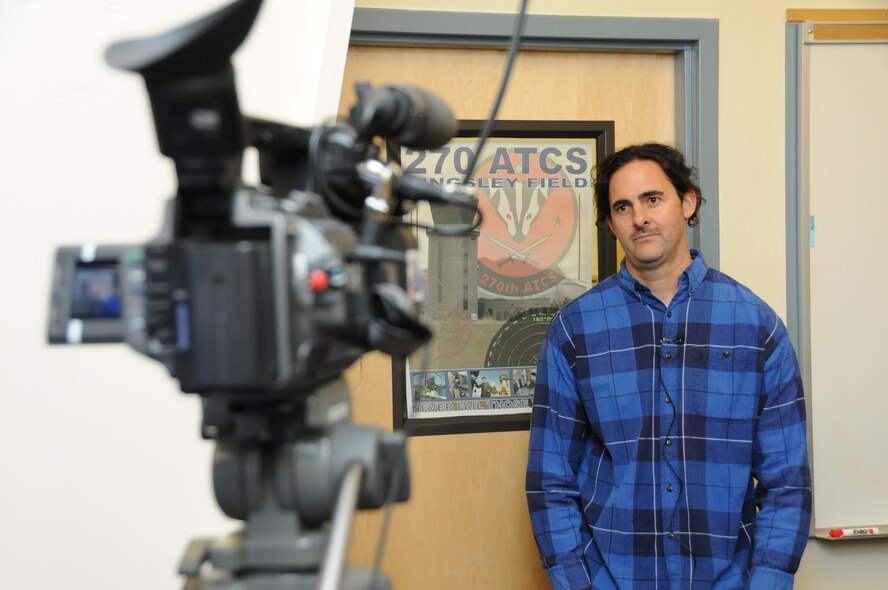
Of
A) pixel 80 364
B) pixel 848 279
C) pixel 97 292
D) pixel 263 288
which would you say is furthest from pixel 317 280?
pixel 848 279

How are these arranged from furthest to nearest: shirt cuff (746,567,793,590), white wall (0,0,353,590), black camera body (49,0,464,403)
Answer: shirt cuff (746,567,793,590) < white wall (0,0,353,590) < black camera body (49,0,464,403)

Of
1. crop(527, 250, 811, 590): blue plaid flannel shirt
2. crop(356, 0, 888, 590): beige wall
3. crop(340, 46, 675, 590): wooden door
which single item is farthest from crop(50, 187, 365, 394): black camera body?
crop(356, 0, 888, 590): beige wall

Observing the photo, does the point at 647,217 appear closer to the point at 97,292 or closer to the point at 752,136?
the point at 752,136

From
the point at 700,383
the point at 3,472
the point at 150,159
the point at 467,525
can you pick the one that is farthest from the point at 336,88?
the point at 467,525

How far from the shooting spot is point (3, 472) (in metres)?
1.16

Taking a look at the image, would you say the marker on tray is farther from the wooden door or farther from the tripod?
the tripod

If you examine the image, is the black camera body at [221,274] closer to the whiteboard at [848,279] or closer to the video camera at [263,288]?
the video camera at [263,288]

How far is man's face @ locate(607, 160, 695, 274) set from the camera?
1.70 meters

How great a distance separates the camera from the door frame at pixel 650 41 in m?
2.02

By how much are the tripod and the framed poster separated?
4.76ft

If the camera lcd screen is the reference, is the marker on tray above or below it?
below

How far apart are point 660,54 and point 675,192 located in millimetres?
605

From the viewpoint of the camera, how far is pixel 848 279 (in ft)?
7.06

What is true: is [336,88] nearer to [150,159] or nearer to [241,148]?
[150,159]
